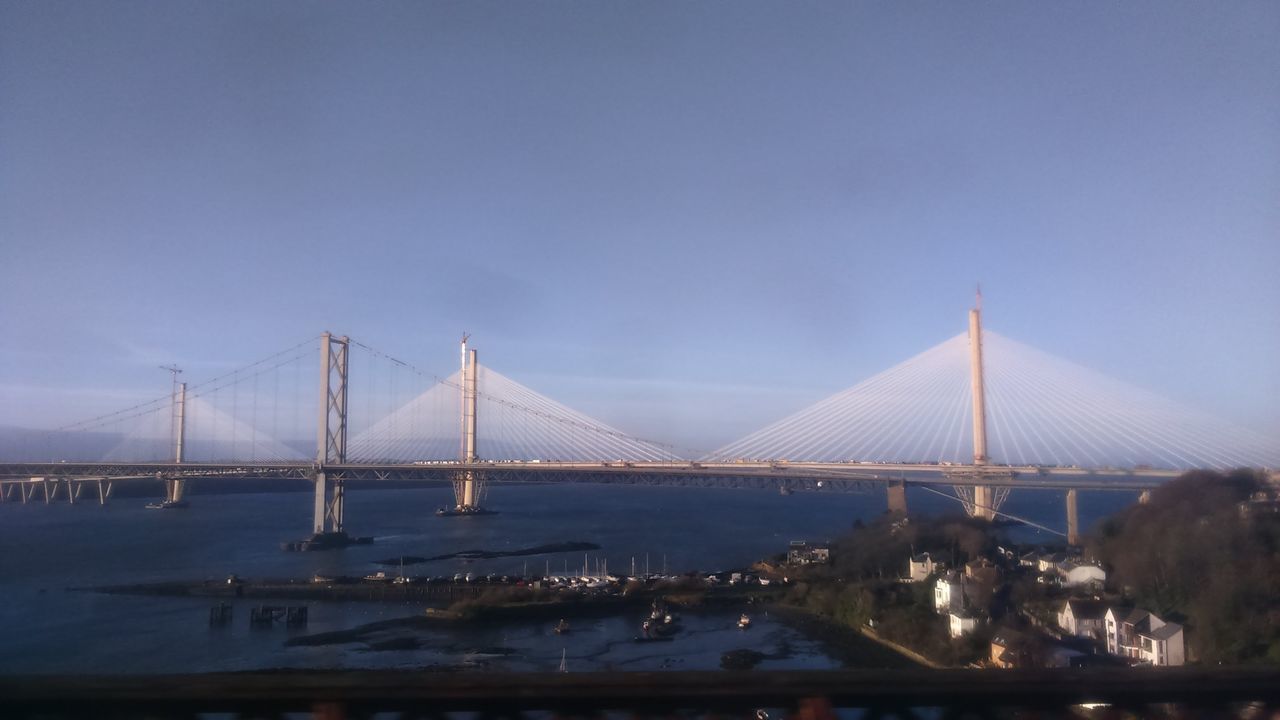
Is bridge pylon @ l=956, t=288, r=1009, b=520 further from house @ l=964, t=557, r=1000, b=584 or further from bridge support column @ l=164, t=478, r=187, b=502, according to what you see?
bridge support column @ l=164, t=478, r=187, b=502

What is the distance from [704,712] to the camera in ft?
4.27

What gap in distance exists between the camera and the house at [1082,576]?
5.98m

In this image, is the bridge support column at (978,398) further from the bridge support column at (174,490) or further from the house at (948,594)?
the bridge support column at (174,490)

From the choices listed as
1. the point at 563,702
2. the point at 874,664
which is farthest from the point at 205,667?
the point at 563,702

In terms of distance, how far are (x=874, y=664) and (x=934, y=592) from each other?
1.69m

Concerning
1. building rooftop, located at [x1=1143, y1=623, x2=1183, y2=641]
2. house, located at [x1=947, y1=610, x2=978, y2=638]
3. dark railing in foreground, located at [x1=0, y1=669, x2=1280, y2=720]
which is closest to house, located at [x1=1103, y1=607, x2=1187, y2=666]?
building rooftop, located at [x1=1143, y1=623, x2=1183, y2=641]

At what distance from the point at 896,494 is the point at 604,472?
17.6ft

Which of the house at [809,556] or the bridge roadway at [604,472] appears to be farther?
the bridge roadway at [604,472]

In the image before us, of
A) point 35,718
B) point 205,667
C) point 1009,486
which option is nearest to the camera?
point 35,718

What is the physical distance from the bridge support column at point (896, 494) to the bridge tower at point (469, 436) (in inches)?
332

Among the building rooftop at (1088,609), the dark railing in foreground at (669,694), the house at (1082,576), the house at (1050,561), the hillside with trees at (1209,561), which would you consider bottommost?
the house at (1050,561)

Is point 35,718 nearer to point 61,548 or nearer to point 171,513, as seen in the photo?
point 61,548

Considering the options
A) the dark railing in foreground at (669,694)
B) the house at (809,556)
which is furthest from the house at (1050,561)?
the dark railing in foreground at (669,694)

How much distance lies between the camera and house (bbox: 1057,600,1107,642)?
437 cm
